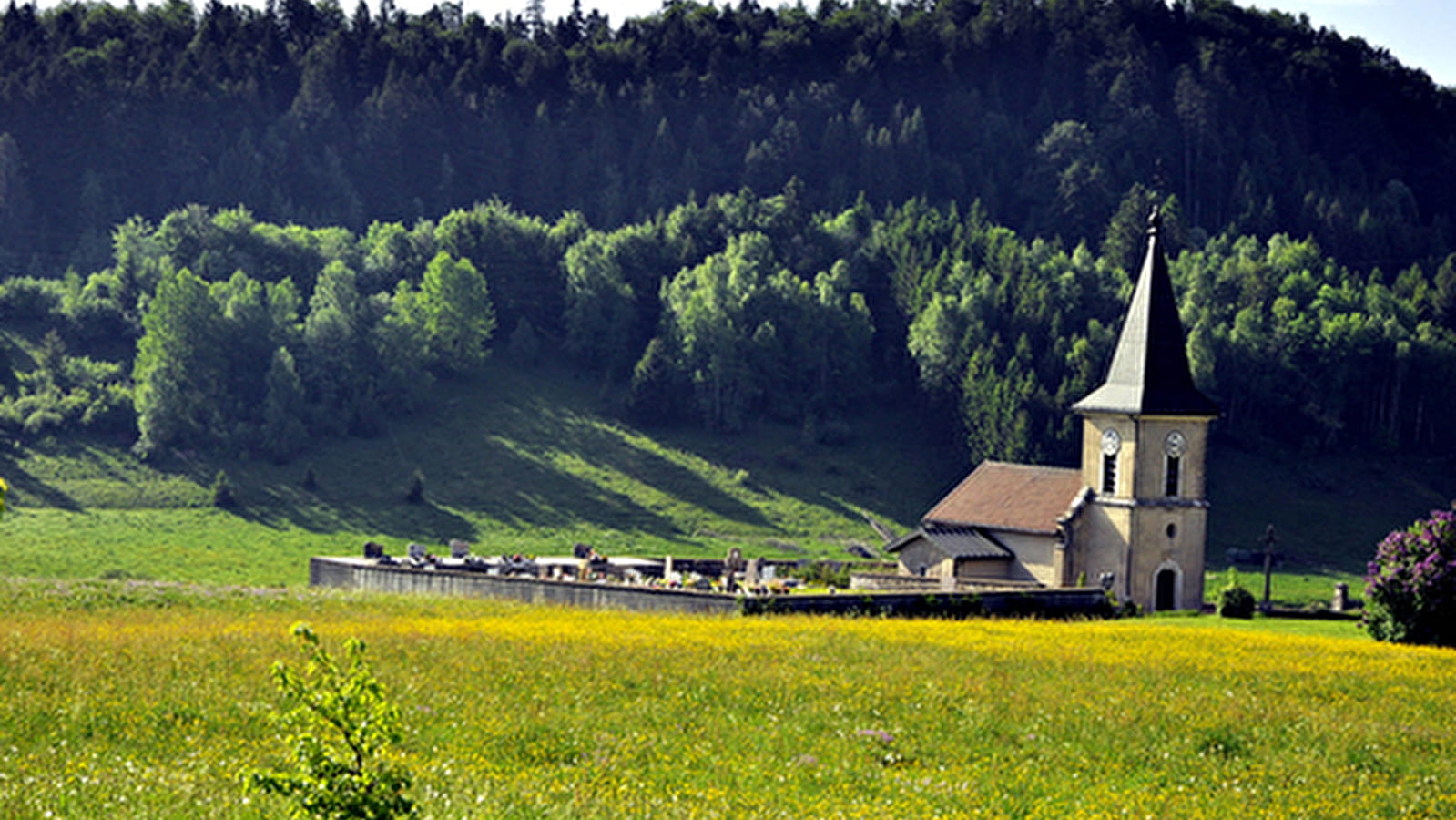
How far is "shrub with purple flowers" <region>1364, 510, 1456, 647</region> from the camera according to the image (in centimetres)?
4197

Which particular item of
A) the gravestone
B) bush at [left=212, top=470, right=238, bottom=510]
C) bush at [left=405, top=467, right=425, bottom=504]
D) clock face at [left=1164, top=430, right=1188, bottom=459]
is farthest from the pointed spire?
bush at [left=212, top=470, right=238, bottom=510]

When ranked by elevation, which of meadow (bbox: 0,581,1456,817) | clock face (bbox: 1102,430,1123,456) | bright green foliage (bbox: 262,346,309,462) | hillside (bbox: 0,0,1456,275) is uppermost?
hillside (bbox: 0,0,1456,275)

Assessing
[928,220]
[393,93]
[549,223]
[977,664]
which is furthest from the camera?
[393,93]

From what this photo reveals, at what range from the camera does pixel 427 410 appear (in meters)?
110

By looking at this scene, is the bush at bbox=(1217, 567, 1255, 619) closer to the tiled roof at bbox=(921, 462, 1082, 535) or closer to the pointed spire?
the pointed spire

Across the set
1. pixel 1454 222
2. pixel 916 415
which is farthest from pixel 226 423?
pixel 1454 222

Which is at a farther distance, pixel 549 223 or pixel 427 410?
pixel 549 223

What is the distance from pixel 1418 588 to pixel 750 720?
22750mm

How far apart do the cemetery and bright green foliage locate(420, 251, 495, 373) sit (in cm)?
5149

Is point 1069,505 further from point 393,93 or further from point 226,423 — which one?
point 393,93

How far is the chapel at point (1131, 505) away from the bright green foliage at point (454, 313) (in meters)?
59.2

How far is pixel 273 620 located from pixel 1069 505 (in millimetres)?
32128

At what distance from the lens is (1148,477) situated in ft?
197

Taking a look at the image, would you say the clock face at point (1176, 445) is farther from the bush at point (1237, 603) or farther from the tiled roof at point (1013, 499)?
the bush at point (1237, 603)
